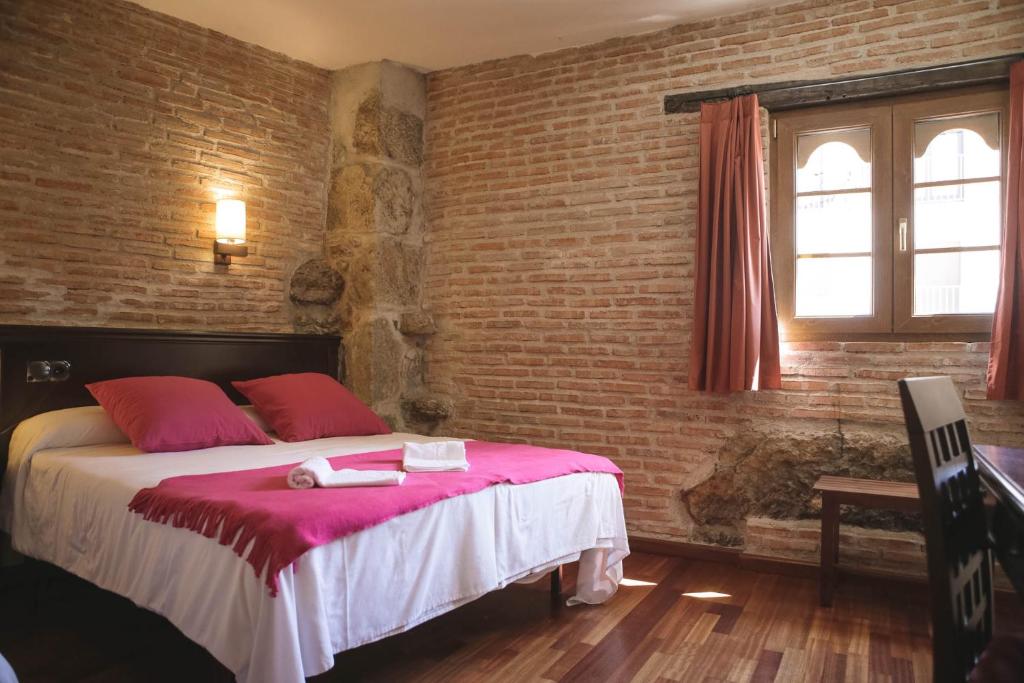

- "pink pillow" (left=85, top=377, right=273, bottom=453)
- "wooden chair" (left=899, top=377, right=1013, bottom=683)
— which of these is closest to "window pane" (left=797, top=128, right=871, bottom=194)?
"wooden chair" (left=899, top=377, right=1013, bottom=683)

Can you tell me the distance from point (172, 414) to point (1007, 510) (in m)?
3.05

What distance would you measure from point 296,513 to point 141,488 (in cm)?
75

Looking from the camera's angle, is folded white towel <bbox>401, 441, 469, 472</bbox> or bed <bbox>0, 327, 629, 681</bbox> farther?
folded white towel <bbox>401, 441, 469, 472</bbox>

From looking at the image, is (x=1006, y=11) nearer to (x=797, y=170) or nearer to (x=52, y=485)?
(x=797, y=170)

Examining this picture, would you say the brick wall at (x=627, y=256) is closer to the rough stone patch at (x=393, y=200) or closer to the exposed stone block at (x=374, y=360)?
the rough stone patch at (x=393, y=200)

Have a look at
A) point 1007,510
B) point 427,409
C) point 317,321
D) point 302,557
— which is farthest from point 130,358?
point 1007,510

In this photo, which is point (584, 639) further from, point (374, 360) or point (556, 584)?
point (374, 360)

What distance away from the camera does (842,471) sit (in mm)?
3611

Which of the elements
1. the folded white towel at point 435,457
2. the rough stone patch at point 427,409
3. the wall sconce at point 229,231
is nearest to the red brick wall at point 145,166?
the wall sconce at point 229,231

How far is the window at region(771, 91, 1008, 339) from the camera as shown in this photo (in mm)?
3492

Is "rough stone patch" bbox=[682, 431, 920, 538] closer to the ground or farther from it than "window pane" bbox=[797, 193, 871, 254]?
closer to the ground

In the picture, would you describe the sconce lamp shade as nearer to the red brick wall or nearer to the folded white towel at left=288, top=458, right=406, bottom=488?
the red brick wall

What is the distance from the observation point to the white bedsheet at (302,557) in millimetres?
1912

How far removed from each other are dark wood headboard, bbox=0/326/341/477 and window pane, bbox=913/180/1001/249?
3.30m
